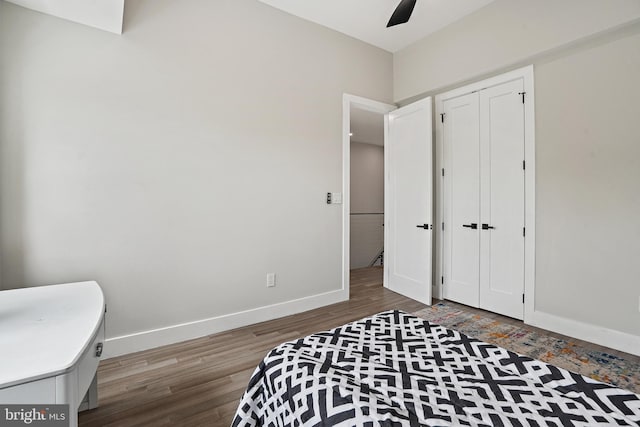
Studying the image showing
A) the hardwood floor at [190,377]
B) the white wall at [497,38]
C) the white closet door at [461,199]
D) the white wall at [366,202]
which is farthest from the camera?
the white wall at [366,202]

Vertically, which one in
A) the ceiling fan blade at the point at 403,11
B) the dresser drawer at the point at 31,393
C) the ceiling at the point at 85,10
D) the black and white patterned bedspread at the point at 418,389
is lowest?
the black and white patterned bedspread at the point at 418,389

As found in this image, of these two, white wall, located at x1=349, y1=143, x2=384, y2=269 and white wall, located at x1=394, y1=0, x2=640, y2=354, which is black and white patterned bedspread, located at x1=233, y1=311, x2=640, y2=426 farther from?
white wall, located at x1=349, y1=143, x2=384, y2=269

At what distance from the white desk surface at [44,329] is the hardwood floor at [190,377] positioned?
0.72m

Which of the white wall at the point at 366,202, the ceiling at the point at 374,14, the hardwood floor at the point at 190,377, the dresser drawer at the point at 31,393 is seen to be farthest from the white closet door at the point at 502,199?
the dresser drawer at the point at 31,393

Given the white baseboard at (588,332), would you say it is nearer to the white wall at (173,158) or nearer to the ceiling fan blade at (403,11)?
the white wall at (173,158)

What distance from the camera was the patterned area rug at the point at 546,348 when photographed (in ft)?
6.73

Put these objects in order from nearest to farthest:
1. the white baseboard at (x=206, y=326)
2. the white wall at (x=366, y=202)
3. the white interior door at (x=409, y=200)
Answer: the white baseboard at (x=206, y=326), the white interior door at (x=409, y=200), the white wall at (x=366, y=202)

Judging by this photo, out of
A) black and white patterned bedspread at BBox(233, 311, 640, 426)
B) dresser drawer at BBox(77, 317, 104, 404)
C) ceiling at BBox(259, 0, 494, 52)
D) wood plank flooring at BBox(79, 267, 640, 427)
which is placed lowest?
wood plank flooring at BBox(79, 267, 640, 427)

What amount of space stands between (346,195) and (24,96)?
2777mm

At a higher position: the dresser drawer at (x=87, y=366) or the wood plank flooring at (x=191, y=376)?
the dresser drawer at (x=87, y=366)

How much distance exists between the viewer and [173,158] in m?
2.50

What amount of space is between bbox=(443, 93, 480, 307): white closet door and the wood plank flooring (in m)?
0.50

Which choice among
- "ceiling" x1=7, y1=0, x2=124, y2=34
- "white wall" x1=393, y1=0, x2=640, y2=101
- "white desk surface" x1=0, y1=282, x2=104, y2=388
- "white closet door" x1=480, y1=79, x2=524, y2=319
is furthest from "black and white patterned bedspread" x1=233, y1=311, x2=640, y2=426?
"white wall" x1=393, y1=0, x2=640, y2=101

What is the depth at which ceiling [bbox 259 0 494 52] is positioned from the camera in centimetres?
300
